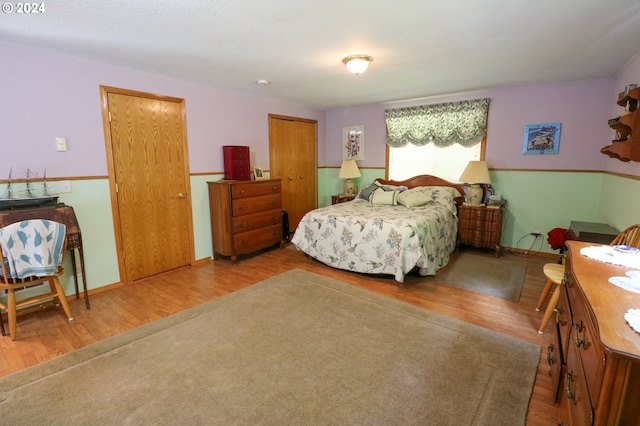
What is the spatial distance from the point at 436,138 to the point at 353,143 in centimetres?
148

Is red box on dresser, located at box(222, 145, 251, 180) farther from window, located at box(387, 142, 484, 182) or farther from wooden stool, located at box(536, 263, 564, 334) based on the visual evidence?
wooden stool, located at box(536, 263, 564, 334)

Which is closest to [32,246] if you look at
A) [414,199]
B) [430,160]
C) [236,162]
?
[236,162]

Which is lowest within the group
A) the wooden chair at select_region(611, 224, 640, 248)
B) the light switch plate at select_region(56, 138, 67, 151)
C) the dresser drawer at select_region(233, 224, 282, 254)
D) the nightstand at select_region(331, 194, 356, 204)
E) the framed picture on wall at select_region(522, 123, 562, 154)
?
the dresser drawer at select_region(233, 224, 282, 254)

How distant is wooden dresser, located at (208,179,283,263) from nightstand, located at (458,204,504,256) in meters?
2.66

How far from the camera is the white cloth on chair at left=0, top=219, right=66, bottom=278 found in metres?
2.23

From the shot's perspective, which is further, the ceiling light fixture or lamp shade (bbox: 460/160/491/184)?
lamp shade (bbox: 460/160/491/184)

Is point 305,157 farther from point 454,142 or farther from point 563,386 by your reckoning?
point 563,386

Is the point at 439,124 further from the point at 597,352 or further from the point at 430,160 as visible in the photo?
the point at 597,352

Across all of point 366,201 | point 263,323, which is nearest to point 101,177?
point 263,323

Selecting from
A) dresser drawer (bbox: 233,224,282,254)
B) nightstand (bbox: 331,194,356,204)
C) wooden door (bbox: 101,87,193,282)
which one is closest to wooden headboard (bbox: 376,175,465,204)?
nightstand (bbox: 331,194,356,204)

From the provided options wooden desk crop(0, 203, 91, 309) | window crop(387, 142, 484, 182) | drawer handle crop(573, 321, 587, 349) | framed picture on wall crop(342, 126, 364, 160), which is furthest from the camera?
framed picture on wall crop(342, 126, 364, 160)

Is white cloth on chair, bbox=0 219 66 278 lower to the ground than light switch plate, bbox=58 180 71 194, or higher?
lower

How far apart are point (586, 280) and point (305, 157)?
15.3 ft

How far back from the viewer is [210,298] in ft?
9.82
